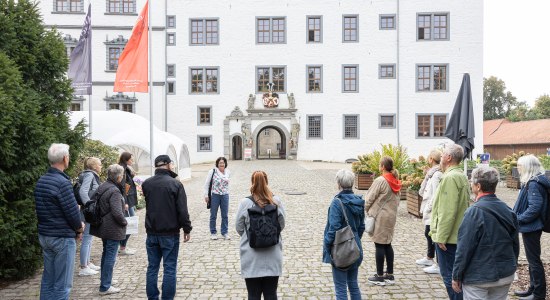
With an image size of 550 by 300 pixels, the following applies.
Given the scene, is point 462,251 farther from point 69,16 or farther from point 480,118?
point 69,16

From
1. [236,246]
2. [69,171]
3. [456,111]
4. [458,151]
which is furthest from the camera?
[456,111]

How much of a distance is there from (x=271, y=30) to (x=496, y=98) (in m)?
50.5

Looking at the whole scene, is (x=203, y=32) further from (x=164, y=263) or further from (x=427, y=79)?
(x=164, y=263)

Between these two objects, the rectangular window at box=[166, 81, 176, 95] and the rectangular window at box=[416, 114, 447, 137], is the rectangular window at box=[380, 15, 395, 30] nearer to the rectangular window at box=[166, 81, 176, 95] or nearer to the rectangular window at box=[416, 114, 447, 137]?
the rectangular window at box=[416, 114, 447, 137]

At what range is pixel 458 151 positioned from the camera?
493cm

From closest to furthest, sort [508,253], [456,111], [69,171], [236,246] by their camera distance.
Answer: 1. [508,253]
2. [69,171]
3. [236,246]
4. [456,111]

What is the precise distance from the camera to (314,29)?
120 ft

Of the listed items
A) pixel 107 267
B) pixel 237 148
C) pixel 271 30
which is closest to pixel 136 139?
pixel 107 267

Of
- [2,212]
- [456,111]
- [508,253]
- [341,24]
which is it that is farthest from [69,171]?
[341,24]

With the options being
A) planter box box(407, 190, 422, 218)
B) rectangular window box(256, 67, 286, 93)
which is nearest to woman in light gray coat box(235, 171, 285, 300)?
planter box box(407, 190, 422, 218)

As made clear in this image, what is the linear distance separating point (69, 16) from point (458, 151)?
3762cm

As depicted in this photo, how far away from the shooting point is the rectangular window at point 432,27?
36.2 metres

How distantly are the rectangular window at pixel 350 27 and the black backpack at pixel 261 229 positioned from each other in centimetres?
3378

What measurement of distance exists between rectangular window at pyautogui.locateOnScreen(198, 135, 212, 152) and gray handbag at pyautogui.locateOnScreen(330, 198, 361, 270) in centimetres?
3263
